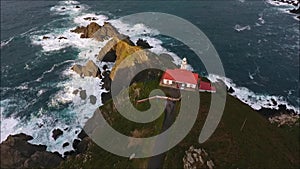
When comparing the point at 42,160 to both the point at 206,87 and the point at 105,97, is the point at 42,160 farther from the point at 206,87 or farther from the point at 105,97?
the point at 206,87

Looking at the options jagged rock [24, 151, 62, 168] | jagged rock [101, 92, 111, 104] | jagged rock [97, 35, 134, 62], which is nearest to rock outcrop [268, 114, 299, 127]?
jagged rock [101, 92, 111, 104]

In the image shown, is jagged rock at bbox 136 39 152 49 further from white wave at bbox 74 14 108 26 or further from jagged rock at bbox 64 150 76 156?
jagged rock at bbox 64 150 76 156

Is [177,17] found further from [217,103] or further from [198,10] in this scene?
[217,103]

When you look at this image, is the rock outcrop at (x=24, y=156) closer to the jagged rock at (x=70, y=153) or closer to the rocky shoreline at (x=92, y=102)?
the rocky shoreline at (x=92, y=102)

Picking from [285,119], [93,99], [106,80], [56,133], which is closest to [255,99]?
[285,119]

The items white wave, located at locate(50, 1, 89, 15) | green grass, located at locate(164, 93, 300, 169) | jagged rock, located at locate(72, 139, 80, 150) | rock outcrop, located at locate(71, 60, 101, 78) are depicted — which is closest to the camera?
green grass, located at locate(164, 93, 300, 169)

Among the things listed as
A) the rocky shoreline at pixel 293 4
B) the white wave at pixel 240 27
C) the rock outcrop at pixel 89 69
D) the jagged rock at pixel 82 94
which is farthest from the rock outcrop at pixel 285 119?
the rocky shoreline at pixel 293 4

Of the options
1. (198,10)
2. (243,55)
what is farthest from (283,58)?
(198,10)
